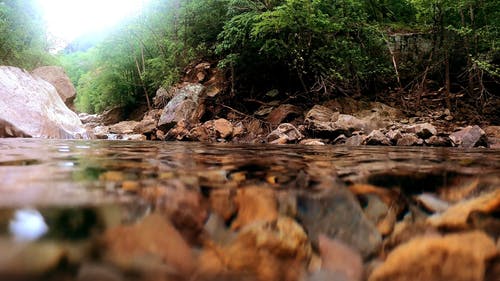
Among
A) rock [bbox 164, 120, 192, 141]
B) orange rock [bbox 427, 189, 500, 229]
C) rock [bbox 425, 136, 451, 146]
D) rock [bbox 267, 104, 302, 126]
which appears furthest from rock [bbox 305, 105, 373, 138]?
orange rock [bbox 427, 189, 500, 229]

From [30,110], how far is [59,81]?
10032 millimetres

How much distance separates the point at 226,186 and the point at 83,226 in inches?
23.7

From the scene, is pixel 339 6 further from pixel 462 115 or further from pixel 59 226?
pixel 59 226

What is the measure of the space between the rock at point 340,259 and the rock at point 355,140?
18.5 ft

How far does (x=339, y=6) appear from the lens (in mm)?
9180

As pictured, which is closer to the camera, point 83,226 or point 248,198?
point 83,226

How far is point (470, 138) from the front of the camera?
586cm

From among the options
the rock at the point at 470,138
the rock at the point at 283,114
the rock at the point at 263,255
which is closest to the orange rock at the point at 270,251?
the rock at the point at 263,255

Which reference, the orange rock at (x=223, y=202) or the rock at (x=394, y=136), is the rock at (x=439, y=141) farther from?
the orange rock at (x=223, y=202)

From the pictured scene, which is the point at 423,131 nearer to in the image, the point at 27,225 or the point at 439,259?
the point at 439,259

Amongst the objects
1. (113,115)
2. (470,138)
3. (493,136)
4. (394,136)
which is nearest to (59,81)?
(113,115)

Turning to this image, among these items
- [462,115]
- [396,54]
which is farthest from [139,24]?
[462,115]

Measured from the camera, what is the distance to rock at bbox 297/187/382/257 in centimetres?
89

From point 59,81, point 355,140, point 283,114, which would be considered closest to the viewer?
point 355,140
